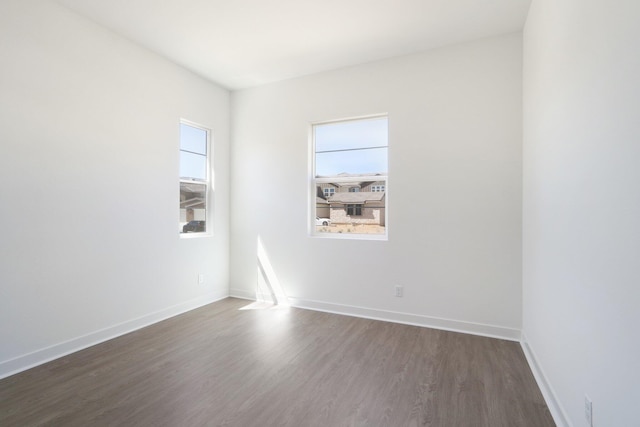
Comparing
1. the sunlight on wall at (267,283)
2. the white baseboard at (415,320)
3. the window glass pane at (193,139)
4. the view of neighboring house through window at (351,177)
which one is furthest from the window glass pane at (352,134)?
the white baseboard at (415,320)

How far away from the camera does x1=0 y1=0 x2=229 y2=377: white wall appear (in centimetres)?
231

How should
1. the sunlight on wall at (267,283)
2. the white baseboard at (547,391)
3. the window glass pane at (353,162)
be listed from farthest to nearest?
the sunlight on wall at (267,283)
the window glass pane at (353,162)
the white baseboard at (547,391)

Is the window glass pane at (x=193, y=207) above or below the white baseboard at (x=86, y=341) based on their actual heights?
above

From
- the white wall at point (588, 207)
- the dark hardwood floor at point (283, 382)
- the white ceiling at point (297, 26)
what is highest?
the white ceiling at point (297, 26)

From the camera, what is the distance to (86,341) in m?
2.76

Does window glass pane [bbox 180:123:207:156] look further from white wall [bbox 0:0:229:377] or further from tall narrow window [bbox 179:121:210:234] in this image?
white wall [bbox 0:0:229:377]

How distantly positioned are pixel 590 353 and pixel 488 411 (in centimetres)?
79

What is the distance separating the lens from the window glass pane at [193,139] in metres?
3.80

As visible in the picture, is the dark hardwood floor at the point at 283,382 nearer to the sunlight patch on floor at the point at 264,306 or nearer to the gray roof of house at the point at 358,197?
the sunlight patch on floor at the point at 264,306

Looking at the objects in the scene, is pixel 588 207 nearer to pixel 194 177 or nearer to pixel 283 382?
pixel 283 382

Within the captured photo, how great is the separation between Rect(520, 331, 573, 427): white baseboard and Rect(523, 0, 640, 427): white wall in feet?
0.05

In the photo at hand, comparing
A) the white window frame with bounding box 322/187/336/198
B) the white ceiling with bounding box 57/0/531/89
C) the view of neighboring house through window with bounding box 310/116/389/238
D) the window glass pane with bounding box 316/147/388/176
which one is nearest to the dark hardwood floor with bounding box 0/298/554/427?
the view of neighboring house through window with bounding box 310/116/389/238

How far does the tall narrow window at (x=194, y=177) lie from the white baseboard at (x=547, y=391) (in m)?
3.70

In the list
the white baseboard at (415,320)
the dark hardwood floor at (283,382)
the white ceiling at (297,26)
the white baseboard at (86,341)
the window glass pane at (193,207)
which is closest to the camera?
the dark hardwood floor at (283,382)
